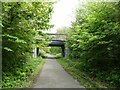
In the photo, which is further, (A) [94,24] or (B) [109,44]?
(A) [94,24]

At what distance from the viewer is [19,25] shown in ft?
38.9

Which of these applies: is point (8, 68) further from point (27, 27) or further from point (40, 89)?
point (40, 89)

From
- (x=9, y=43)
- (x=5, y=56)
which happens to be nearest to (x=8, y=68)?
(x=5, y=56)

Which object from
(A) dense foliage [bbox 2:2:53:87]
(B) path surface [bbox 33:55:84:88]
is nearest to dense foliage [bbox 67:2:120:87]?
(B) path surface [bbox 33:55:84:88]

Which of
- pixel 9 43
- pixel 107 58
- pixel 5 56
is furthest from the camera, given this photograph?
pixel 107 58

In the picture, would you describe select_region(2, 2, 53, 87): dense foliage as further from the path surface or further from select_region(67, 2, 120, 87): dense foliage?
select_region(67, 2, 120, 87): dense foliage

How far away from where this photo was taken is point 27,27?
12.3m

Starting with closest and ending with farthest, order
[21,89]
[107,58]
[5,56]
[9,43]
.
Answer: [21,89], [9,43], [5,56], [107,58]

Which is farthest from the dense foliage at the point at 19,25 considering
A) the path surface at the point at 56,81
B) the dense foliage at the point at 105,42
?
the dense foliage at the point at 105,42

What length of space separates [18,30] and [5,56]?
1.59 m

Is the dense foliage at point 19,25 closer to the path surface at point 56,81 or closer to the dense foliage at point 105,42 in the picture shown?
the path surface at point 56,81

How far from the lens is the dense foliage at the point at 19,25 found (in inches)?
443

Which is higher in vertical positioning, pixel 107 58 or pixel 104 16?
pixel 104 16

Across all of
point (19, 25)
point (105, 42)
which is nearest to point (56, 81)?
point (105, 42)
